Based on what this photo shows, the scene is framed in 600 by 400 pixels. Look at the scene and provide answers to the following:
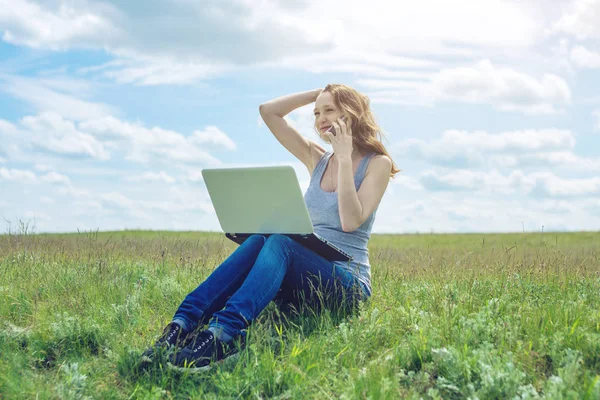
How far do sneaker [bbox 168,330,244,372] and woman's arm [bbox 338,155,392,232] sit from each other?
1.35 metres

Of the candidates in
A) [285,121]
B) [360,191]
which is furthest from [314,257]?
[285,121]

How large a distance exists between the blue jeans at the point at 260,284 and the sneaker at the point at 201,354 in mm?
100

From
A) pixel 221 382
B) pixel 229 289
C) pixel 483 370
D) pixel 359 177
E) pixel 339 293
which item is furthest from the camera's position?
pixel 359 177

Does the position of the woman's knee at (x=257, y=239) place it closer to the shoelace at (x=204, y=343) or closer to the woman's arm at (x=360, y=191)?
the woman's arm at (x=360, y=191)

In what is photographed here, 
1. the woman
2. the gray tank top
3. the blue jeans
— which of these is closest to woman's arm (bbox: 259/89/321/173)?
the woman

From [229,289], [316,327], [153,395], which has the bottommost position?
[153,395]

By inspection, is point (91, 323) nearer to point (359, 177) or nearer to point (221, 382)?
point (221, 382)

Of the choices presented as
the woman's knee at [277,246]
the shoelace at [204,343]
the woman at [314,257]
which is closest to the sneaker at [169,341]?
the woman at [314,257]

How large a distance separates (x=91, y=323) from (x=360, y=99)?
3127 millimetres

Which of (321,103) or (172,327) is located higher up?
(321,103)

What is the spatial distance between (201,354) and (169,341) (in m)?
0.27

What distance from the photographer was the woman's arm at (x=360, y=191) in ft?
14.8

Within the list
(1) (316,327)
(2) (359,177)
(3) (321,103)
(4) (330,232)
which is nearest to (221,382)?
(1) (316,327)

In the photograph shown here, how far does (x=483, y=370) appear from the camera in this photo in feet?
11.4
